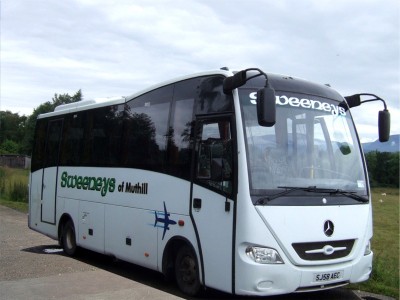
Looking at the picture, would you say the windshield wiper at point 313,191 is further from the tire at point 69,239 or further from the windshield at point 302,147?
the tire at point 69,239

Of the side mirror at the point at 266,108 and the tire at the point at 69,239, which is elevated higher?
the side mirror at the point at 266,108

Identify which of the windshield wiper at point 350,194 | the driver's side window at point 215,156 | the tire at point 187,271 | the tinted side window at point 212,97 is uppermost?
the tinted side window at point 212,97

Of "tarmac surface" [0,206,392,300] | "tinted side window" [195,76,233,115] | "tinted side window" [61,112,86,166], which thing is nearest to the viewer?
"tarmac surface" [0,206,392,300]

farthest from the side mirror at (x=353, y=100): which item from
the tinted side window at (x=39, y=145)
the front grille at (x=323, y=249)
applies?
the tinted side window at (x=39, y=145)

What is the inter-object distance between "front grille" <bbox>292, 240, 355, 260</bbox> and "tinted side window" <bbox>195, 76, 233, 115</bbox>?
2017mm

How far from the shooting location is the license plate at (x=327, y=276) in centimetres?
651

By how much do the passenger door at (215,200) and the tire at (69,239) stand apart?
15.1ft

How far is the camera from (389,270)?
967cm

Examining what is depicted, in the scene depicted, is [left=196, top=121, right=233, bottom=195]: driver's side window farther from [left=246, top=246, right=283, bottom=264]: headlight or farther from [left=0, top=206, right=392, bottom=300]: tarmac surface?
[left=0, top=206, right=392, bottom=300]: tarmac surface

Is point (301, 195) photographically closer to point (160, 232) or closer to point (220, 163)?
point (220, 163)

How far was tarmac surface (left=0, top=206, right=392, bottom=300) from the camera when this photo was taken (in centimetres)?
650

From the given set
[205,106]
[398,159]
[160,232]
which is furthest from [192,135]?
[398,159]

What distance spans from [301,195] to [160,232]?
240 cm

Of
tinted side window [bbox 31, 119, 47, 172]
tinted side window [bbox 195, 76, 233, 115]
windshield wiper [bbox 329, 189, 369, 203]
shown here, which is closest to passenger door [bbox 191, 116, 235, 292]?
tinted side window [bbox 195, 76, 233, 115]
